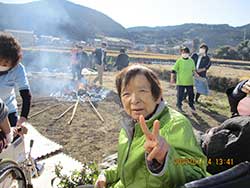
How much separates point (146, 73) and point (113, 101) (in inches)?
323

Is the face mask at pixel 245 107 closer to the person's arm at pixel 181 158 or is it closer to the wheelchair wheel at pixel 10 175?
the person's arm at pixel 181 158

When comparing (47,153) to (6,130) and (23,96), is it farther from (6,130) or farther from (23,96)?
(6,130)

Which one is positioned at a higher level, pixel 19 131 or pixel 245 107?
pixel 245 107

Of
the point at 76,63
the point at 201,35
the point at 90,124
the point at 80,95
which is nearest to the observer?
the point at 90,124

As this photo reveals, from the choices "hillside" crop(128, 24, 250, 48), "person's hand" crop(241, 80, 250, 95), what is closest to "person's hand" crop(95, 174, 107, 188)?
"person's hand" crop(241, 80, 250, 95)

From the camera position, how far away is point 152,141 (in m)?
1.42

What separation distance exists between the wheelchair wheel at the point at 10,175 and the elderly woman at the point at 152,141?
2.78 ft

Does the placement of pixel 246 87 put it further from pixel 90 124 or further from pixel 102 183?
pixel 90 124

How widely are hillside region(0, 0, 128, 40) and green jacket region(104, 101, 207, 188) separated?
205ft

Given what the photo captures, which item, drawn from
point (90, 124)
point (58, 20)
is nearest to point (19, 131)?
point (90, 124)

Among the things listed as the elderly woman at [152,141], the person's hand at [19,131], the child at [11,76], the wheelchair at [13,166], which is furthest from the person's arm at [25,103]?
the elderly woman at [152,141]

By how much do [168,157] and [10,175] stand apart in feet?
4.77

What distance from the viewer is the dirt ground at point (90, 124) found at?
224 inches
